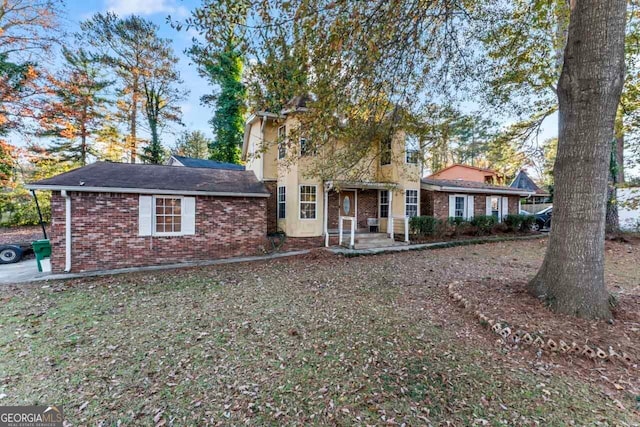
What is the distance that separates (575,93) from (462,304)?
153 inches

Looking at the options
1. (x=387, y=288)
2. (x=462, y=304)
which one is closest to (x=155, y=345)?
(x=387, y=288)

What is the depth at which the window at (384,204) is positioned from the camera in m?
14.1

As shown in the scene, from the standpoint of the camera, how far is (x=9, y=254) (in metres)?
10.2

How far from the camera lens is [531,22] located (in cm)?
768

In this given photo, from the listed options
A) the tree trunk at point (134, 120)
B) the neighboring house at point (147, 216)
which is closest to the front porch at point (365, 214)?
the neighboring house at point (147, 216)

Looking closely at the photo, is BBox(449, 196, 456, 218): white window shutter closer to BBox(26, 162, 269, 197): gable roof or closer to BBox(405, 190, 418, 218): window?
BBox(405, 190, 418, 218): window

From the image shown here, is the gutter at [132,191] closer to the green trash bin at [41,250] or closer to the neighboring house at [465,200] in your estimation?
the green trash bin at [41,250]

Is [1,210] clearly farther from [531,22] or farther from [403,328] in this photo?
[531,22]

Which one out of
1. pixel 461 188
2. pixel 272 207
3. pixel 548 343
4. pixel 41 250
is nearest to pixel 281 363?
pixel 548 343

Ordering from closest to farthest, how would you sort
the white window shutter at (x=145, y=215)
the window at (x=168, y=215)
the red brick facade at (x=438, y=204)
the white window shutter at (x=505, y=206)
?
the white window shutter at (x=145, y=215) → the window at (x=168, y=215) → the red brick facade at (x=438, y=204) → the white window shutter at (x=505, y=206)

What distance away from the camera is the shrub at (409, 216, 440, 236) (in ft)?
43.8

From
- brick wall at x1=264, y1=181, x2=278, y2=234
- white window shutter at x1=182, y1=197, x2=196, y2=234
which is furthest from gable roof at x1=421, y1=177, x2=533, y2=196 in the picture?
white window shutter at x1=182, y1=197, x2=196, y2=234

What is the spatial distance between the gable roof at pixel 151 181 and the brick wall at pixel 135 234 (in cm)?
33

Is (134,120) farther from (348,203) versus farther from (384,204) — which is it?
(384,204)
